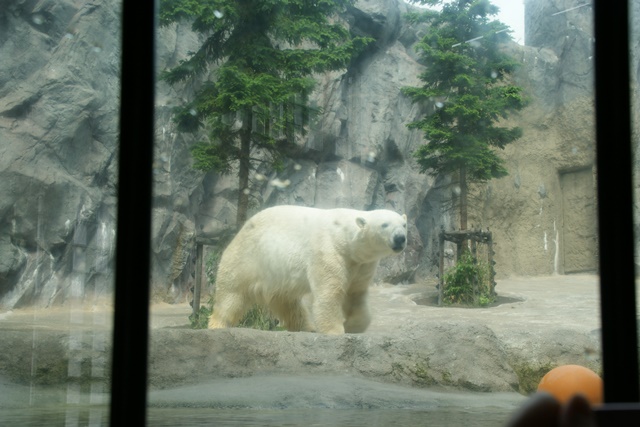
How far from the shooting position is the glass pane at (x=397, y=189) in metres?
4.37

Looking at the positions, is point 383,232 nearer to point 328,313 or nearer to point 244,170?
point 328,313

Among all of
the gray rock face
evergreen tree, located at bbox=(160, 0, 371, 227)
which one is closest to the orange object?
the gray rock face

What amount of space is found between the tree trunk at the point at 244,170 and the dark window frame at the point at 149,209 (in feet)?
Result: 17.3

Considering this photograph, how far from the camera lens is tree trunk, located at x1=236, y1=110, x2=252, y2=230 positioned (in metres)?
6.38

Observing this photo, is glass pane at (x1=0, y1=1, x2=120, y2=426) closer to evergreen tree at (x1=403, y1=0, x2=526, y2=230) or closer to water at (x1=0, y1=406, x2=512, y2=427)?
water at (x1=0, y1=406, x2=512, y2=427)

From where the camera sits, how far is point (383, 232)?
4.99 meters

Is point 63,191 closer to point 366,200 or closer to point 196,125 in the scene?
point 196,125

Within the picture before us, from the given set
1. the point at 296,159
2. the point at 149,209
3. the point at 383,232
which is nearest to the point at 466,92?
the point at 296,159

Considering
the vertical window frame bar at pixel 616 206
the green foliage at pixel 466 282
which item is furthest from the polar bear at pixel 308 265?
the vertical window frame bar at pixel 616 206

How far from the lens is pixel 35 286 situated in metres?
6.35

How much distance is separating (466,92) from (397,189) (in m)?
1.29

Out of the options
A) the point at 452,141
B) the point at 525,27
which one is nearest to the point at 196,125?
the point at 452,141

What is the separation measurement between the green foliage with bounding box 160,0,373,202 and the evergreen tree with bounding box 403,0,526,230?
1210mm

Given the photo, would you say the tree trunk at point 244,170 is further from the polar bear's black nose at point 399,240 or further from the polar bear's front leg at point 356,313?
the polar bear's black nose at point 399,240
